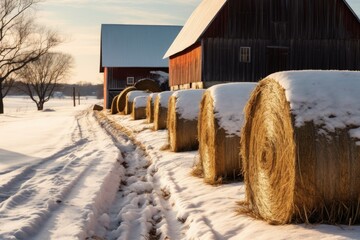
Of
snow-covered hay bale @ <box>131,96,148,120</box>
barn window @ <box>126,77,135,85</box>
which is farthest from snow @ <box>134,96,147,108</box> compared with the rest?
barn window @ <box>126,77,135,85</box>

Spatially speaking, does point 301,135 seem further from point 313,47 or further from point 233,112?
Result: point 313,47

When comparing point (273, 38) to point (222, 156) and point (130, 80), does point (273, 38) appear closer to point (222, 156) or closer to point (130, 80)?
point (222, 156)

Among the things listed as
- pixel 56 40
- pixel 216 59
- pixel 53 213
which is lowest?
pixel 53 213

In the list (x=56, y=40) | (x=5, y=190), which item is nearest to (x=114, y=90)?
(x=56, y=40)

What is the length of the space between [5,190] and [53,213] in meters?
1.63

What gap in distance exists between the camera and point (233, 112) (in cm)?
758

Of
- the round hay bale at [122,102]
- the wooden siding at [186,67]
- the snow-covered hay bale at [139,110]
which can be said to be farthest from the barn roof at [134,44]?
the snow-covered hay bale at [139,110]

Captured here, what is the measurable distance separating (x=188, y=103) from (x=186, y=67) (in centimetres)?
1824

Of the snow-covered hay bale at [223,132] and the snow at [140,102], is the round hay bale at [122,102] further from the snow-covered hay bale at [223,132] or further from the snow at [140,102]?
the snow-covered hay bale at [223,132]

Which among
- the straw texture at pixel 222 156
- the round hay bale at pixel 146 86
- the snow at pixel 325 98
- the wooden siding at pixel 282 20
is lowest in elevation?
the straw texture at pixel 222 156

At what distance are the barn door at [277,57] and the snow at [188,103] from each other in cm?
1400

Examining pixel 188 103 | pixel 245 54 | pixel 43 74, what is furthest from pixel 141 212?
pixel 43 74

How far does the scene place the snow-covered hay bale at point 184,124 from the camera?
11016mm

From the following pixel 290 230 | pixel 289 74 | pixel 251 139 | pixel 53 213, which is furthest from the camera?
pixel 53 213
